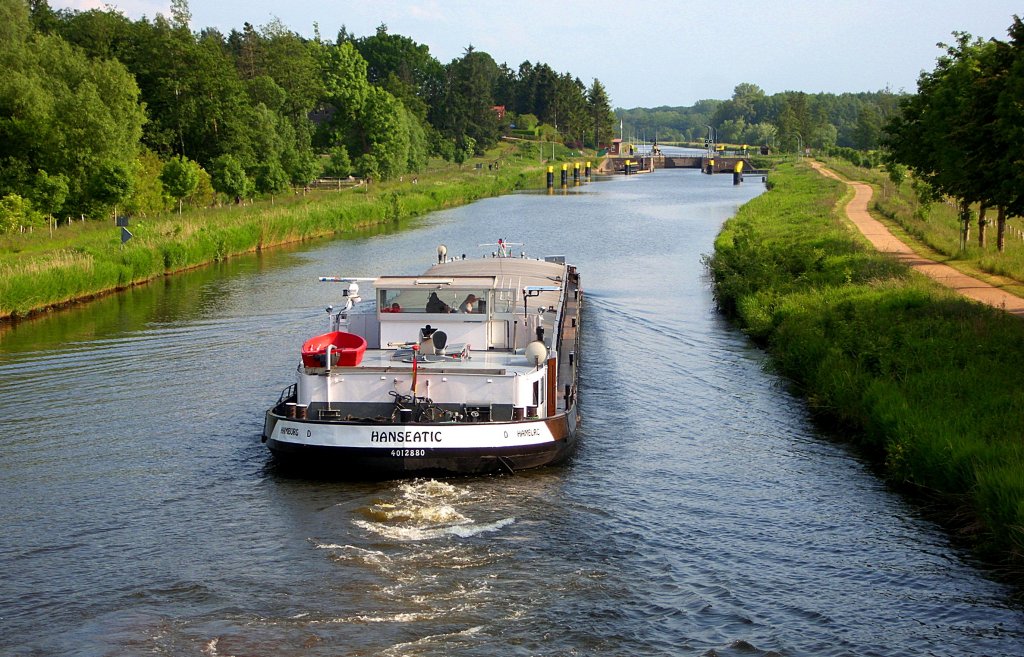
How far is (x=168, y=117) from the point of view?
76.1 meters

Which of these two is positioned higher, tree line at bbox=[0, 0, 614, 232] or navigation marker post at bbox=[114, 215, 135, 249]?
tree line at bbox=[0, 0, 614, 232]

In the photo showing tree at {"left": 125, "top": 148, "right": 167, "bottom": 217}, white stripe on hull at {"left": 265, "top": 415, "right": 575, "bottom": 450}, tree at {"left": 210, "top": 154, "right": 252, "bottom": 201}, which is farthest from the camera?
tree at {"left": 210, "top": 154, "right": 252, "bottom": 201}

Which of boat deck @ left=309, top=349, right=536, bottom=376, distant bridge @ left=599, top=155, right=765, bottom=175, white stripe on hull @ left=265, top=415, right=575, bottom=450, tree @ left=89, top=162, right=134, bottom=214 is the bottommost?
white stripe on hull @ left=265, top=415, right=575, bottom=450

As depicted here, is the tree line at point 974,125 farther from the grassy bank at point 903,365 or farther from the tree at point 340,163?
the tree at point 340,163

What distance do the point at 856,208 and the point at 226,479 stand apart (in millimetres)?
52631

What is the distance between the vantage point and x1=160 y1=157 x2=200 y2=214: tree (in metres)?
62.6

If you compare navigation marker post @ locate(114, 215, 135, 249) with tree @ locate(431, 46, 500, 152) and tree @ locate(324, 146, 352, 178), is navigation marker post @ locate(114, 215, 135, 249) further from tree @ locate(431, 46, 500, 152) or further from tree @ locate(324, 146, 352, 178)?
tree @ locate(431, 46, 500, 152)

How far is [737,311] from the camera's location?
37469 millimetres

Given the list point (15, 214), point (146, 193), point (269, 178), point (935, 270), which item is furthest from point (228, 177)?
point (935, 270)

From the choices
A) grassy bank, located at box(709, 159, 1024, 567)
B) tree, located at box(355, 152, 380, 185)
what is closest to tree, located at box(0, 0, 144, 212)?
grassy bank, located at box(709, 159, 1024, 567)

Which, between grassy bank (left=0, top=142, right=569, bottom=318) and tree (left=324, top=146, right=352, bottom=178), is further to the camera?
tree (left=324, top=146, right=352, bottom=178)

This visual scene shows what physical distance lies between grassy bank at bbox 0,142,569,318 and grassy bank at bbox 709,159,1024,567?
24.1 metres

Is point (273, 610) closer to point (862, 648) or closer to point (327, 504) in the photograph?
point (327, 504)

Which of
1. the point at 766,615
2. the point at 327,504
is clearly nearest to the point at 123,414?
the point at 327,504
